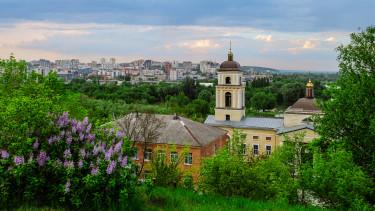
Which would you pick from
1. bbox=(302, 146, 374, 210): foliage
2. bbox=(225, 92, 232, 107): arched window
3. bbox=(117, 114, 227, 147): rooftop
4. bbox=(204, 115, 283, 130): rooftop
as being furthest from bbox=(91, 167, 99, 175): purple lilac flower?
bbox=(225, 92, 232, 107): arched window

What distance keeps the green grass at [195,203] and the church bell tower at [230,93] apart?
3024 centimetres

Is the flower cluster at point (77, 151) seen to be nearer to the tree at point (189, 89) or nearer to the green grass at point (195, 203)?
the green grass at point (195, 203)

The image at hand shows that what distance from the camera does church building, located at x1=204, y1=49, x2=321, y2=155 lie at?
34938 mm

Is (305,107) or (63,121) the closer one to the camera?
(63,121)

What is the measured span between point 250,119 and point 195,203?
31.4 metres

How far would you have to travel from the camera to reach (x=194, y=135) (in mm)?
26000

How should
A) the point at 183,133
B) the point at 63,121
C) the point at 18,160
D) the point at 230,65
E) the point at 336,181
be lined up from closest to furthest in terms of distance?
1. the point at 18,160
2. the point at 63,121
3. the point at 336,181
4. the point at 183,133
5. the point at 230,65

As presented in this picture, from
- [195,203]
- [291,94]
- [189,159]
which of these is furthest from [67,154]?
[291,94]

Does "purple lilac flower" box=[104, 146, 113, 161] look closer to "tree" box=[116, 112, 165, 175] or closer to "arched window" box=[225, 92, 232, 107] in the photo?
"tree" box=[116, 112, 165, 175]

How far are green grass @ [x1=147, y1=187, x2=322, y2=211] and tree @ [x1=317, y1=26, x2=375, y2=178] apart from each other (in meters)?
10.8

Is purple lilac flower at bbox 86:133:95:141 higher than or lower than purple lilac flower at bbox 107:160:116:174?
higher

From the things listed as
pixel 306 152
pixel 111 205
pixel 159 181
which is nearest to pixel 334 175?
pixel 306 152

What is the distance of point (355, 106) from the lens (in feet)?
57.6

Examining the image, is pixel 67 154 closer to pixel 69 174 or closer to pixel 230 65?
pixel 69 174
